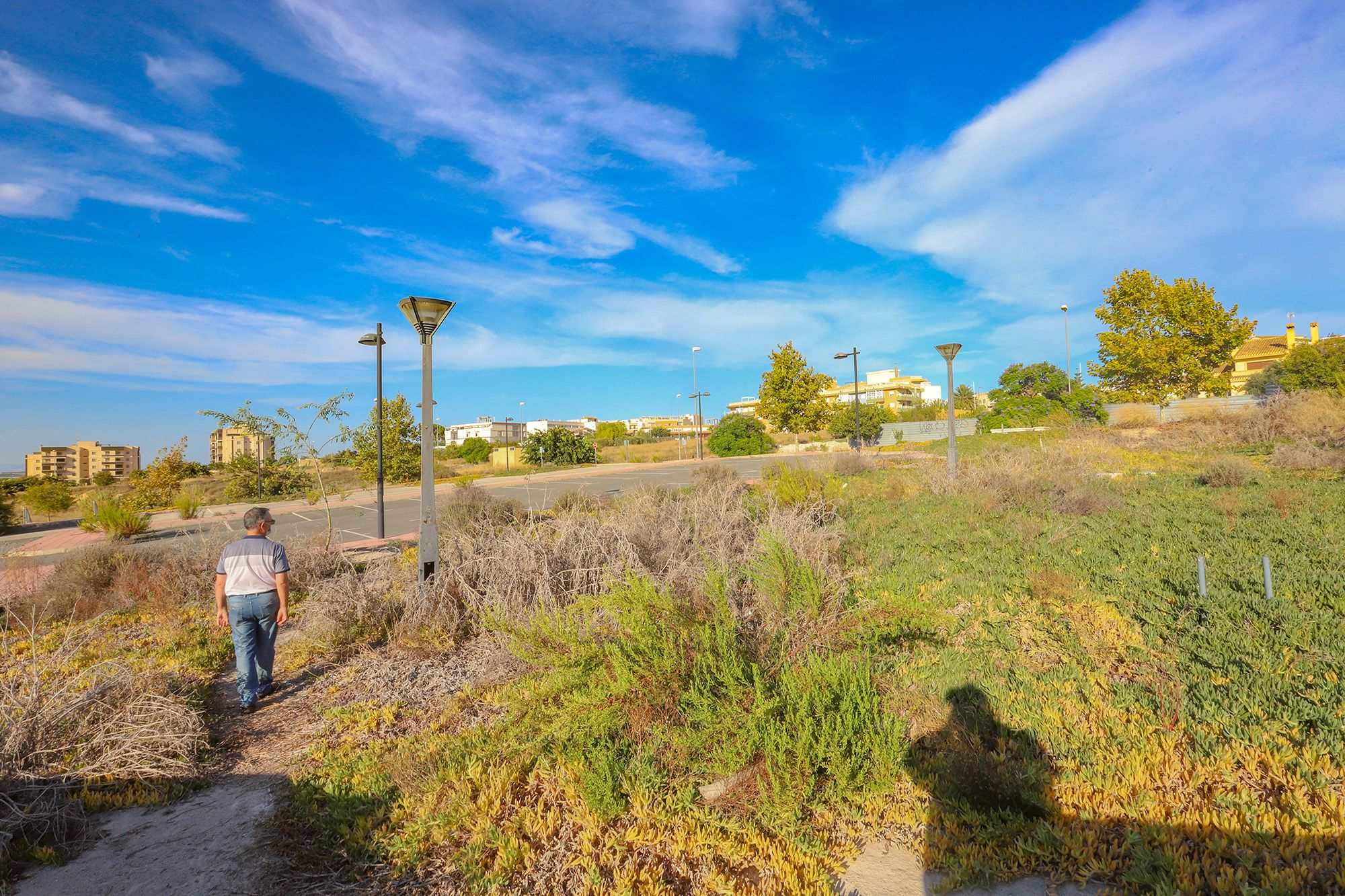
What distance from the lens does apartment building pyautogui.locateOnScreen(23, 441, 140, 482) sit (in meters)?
49.2

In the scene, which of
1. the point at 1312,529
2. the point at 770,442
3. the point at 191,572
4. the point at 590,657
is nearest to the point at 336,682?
the point at 590,657

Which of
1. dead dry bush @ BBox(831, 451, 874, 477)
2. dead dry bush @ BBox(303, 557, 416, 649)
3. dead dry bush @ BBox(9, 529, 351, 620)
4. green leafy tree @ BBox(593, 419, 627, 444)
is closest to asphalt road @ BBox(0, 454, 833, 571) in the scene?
dead dry bush @ BBox(9, 529, 351, 620)

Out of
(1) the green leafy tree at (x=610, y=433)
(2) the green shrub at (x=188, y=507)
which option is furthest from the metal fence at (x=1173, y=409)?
(1) the green leafy tree at (x=610, y=433)

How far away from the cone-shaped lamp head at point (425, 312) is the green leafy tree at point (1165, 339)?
33356mm

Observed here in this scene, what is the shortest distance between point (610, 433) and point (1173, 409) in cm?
6780

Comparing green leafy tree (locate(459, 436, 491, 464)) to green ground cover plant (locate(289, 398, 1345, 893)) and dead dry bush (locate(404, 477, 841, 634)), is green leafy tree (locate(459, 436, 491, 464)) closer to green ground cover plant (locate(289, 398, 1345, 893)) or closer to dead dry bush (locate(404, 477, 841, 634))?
dead dry bush (locate(404, 477, 841, 634))

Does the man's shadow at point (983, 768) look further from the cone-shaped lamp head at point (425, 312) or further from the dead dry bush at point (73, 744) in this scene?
the cone-shaped lamp head at point (425, 312)

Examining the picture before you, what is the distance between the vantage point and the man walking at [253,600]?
4582 millimetres

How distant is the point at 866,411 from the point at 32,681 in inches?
1728

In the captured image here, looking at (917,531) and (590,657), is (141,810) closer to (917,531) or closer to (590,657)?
(590,657)

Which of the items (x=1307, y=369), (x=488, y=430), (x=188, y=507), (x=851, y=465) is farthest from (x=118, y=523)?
(x=488, y=430)

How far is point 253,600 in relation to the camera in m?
4.60

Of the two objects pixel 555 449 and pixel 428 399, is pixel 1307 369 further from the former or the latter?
pixel 428 399

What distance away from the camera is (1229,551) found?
632 cm
